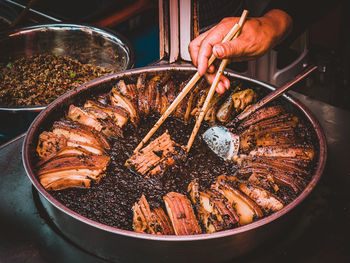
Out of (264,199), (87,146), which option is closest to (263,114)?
(264,199)

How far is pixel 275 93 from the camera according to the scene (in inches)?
95.3

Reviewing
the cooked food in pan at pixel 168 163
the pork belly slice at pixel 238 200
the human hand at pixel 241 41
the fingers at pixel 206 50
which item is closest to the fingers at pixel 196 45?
the human hand at pixel 241 41

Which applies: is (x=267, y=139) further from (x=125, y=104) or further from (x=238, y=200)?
(x=125, y=104)

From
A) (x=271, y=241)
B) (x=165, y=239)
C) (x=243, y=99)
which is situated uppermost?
(x=243, y=99)

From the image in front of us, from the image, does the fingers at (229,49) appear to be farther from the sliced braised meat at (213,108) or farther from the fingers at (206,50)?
the sliced braised meat at (213,108)

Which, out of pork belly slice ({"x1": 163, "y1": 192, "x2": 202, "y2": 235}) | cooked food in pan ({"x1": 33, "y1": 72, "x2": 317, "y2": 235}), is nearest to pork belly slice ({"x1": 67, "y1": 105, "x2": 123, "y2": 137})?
cooked food in pan ({"x1": 33, "y1": 72, "x2": 317, "y2": 235})

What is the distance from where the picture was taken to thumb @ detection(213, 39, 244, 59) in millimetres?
2170

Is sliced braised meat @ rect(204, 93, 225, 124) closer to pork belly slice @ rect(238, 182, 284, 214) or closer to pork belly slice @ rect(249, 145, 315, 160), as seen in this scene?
pork belly slice @ rect(249, 145, 315, 160)

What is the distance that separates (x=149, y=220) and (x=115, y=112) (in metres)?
1.14

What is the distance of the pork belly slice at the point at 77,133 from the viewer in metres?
2.35

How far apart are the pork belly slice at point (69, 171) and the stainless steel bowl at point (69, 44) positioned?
175 centimetres

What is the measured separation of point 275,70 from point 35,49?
387 centimetres

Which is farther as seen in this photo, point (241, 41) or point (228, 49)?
point (241, 41)

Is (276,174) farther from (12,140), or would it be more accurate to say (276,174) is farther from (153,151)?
(12,140)
